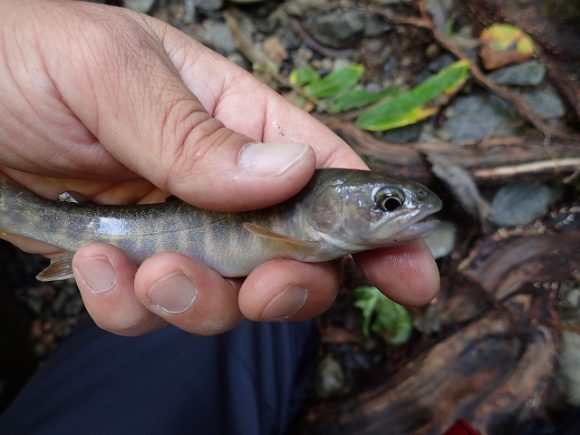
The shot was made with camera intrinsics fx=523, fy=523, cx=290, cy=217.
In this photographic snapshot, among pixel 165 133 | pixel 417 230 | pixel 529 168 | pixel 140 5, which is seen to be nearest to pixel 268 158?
pixel 165 133

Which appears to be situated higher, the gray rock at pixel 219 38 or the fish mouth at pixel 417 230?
the fish mouth at pixel 417 230

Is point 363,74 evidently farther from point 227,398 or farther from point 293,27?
point 227,398

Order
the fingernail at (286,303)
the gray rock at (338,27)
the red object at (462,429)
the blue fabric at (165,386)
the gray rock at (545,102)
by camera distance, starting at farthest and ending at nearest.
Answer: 1. the gray rock at (338,27)
2. the gray rock at (545,102)
3. the blue fabric at (165,386)
4. the red object at (462,429)
5. the fingernail at (286,303)

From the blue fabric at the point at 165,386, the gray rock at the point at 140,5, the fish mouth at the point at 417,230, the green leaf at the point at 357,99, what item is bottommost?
the blue fabric at the point at 165,386

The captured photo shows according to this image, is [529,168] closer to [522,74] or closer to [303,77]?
[522,74]

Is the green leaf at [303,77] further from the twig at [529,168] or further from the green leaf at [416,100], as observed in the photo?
the twig at [529,168]

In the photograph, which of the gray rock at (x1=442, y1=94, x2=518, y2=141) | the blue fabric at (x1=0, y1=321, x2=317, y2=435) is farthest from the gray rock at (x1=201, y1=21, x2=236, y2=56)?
the blue fabric at (x1=0, y1=321, x2=317, y2=435)

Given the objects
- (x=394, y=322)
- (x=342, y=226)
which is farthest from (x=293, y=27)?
(x=342, y=226)

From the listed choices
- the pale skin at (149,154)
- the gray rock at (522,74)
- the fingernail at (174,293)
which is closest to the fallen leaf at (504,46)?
the gray rock at (522,74)
